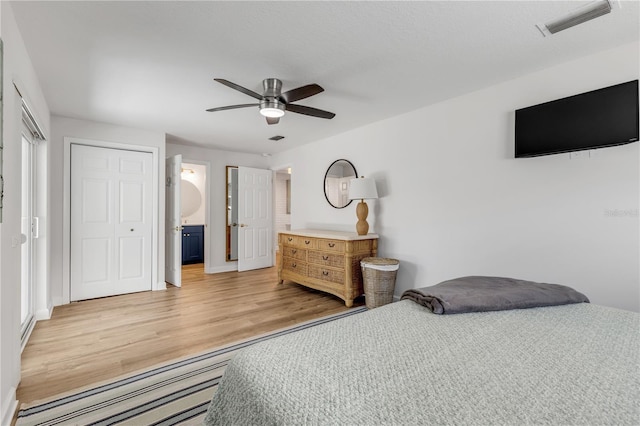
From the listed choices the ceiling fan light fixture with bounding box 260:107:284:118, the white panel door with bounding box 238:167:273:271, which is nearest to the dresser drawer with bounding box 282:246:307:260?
the white panel door with bounding box 238:167:273:271

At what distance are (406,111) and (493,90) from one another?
93cm

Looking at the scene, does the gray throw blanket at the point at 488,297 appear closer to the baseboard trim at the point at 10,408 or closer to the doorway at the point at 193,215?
the baseboard trim at the point at 10,408

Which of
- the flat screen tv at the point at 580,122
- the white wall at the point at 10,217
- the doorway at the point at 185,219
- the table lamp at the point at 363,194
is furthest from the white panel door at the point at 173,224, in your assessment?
the flat screen tv at the point at 580,122

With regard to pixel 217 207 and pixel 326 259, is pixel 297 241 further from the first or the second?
pixel 217 207

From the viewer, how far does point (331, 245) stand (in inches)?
151

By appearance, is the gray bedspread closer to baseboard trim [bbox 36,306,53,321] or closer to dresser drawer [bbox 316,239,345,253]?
dresser drawer [bbox 316,239,345,253]

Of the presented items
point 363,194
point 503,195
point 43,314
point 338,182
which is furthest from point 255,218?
point 503,195

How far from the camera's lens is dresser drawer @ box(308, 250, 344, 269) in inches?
147

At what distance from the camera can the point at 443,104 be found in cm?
323

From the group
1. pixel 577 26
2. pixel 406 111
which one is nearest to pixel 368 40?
pixel 577 26

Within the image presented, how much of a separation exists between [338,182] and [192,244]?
151 inches

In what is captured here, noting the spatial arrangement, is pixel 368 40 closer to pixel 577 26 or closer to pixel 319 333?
pixel 577 26

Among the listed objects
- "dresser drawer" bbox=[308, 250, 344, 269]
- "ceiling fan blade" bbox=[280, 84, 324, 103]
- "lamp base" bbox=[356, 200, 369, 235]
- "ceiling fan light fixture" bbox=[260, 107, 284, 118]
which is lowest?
"dresser drawer" bbox=[308, 250, 344, 269]

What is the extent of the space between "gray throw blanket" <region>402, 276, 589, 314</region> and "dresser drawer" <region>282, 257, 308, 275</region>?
8.93 ft
